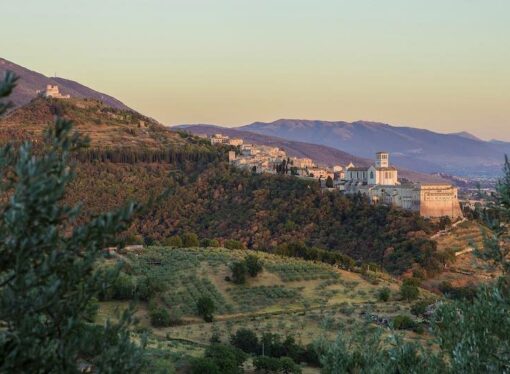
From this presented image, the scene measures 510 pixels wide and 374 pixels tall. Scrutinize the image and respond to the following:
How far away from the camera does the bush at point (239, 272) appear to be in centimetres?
3988

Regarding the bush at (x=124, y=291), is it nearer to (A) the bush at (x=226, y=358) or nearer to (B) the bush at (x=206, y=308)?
(B) the bush at (x=206, y=308)

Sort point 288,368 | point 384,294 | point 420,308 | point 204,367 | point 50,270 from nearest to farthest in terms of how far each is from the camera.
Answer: point 50,270 < point 204,367 < point 288,368 < point 420,308 < point 384,294

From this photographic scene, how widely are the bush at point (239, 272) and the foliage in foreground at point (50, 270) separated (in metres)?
35.0

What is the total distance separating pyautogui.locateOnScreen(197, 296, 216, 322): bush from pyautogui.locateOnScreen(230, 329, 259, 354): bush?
5537mm

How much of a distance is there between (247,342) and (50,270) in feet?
81.4

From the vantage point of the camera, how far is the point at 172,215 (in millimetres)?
69125

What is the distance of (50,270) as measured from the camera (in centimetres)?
450

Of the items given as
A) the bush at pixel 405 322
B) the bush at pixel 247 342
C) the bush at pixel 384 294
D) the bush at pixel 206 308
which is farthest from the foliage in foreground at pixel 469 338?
the bush at pixel 384 294

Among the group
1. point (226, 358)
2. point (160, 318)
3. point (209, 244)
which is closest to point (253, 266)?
point (160, 318)

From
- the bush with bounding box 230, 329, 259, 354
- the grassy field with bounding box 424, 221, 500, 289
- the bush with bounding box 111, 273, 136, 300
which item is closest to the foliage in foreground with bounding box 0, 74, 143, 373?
the bush with bounding box 230, 329, 259, 354

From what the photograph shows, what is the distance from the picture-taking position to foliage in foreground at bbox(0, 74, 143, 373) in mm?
Answer: 4309

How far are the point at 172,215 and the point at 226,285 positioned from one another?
2993 cm

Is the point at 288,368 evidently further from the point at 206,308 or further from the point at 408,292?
the point at 408,292

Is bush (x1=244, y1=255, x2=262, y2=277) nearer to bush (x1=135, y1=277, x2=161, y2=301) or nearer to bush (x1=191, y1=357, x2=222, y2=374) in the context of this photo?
bush (x1=135, y1=277, x2=161, y2=301)
